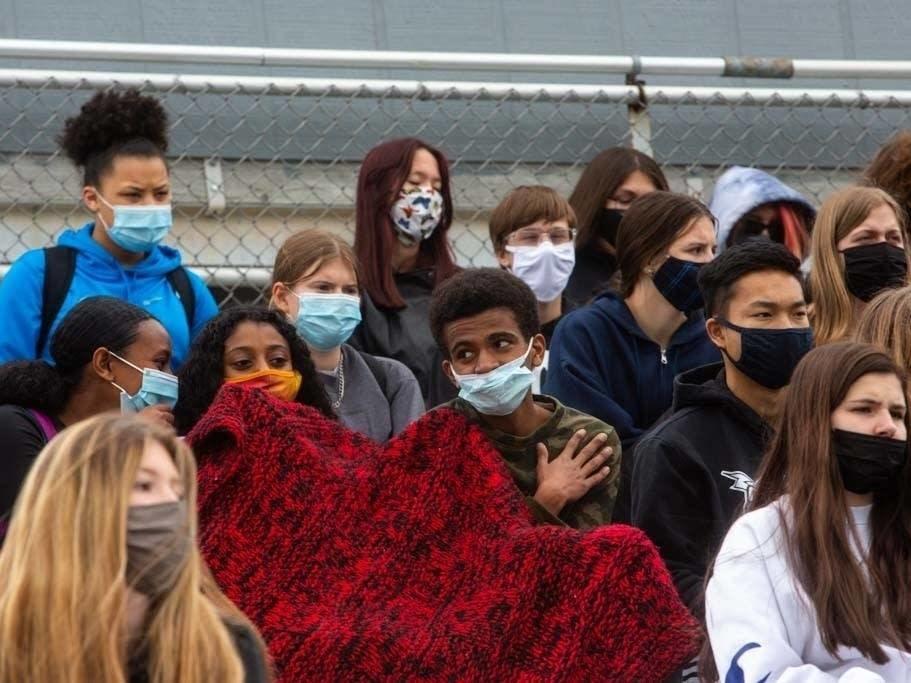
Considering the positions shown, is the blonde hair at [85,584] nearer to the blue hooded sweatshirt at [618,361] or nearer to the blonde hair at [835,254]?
the blue hooded sweatshirt at [618,361]

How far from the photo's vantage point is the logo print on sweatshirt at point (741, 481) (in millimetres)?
5367

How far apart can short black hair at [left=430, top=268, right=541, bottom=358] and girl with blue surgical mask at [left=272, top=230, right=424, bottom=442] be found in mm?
497

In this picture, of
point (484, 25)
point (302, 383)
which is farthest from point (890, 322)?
point (484, 25)

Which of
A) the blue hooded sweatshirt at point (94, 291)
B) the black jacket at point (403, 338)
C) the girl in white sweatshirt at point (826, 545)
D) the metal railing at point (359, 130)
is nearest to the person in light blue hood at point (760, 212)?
the metal railing at point (359, 130)

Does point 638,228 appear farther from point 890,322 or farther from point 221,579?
point 221,579

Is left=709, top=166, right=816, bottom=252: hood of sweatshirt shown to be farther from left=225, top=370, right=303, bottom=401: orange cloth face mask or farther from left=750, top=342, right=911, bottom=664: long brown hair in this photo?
left=750, top=342, right=911, bottom=664: long brown hair

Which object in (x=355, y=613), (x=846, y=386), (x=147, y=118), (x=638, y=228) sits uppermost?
(x=147, y=118)

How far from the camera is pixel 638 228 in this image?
6629 mm

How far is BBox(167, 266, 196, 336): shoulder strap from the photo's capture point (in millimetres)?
6641

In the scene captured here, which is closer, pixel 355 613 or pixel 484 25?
pixel 355 613

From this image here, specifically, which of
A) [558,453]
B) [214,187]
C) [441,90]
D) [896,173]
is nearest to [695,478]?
[558,453]

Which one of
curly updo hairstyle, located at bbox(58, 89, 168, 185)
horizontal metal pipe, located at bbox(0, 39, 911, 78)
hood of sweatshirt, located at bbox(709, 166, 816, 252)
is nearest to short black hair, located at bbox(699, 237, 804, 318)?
hood of sweatshirt, located at bbox(709, 166, 816, 252)

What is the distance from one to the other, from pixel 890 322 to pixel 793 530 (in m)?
1.12

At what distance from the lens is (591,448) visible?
5.51 m
